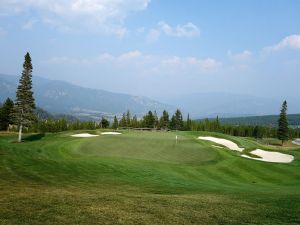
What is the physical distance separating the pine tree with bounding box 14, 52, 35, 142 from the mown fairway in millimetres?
20856

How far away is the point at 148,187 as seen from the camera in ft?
81.0

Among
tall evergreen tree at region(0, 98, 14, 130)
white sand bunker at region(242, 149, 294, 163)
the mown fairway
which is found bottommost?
the mown fairway

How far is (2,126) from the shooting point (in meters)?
120

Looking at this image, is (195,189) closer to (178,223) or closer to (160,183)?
(160,183)

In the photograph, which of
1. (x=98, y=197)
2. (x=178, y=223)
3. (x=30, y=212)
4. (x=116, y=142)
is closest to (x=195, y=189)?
(x=98, y=197)

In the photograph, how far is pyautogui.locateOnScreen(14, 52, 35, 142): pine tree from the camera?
6719 cm

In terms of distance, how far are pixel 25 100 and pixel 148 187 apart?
49.8 metres

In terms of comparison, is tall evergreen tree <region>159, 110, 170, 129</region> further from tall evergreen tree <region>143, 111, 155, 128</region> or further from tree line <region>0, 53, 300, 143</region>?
tall evergreen tree <region>143, 111, 155, 128</region>

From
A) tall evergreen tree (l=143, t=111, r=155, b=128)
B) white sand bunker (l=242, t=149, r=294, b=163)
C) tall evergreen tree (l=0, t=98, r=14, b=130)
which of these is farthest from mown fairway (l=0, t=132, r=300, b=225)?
tall evergreen tree (l=143, t=111, r=155, b=128)

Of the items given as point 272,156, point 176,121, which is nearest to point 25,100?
point 272,156

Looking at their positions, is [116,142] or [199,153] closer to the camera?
[199,153]

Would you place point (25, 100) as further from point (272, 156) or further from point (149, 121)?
point (149, 121)

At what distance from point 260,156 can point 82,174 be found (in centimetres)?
2944

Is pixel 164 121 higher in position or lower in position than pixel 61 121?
higher
